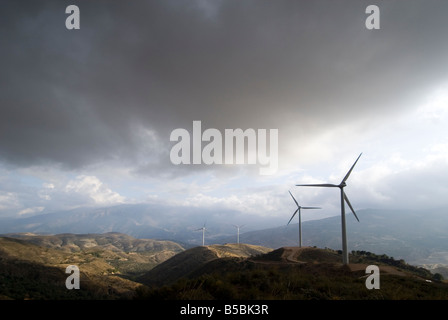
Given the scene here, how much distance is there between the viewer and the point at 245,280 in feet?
70.6

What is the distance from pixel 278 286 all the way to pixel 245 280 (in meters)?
3.33

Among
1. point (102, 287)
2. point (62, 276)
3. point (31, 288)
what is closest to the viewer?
point (31, 288)

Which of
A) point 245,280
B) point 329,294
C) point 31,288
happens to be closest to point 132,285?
point 31,288

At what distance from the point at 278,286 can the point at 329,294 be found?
12.8ft
